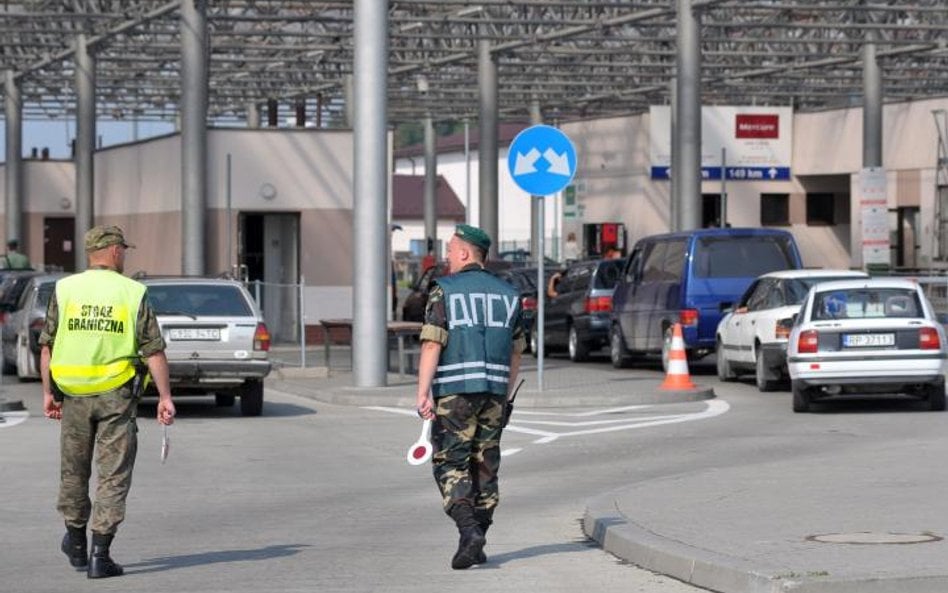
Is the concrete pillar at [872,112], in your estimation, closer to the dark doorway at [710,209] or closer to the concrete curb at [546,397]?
the dark doorway at [710,209]

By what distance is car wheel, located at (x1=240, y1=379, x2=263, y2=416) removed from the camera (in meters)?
23.4

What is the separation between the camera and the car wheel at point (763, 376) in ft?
85.9

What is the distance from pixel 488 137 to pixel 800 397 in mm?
38567

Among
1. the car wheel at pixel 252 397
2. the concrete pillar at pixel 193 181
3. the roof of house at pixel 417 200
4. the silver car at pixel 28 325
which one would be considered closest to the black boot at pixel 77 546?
the car wheel at pixel 252 397

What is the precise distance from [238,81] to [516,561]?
60.8 m

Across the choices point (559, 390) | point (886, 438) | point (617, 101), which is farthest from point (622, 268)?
point (617, 101)

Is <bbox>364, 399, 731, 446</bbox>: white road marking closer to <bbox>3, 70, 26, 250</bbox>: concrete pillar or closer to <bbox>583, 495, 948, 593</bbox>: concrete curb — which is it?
<bbox>583, 495, 948, 593</bbox>: concrete curb

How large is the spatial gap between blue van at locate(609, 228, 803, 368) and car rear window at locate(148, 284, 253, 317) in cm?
866

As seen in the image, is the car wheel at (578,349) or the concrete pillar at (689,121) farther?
the concrete pillar at (689,121)

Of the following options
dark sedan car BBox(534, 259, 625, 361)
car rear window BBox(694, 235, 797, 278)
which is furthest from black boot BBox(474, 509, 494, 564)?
dark sedan car BBox(534, 259, 625, 361)

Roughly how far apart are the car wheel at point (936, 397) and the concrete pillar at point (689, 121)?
2138 cm

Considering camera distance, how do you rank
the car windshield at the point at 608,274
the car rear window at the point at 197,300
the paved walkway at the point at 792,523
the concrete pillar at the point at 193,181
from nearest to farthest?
the paved walkway at the point at 792,523 < the car rear window at the point at 197,300 < the car windshield at the point at 608,274 < the concrete pillar at the point at 193,181

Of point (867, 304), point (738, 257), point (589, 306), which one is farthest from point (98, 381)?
point (589, 306)

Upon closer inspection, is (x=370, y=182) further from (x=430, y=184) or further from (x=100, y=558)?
(x=430, y=184)
